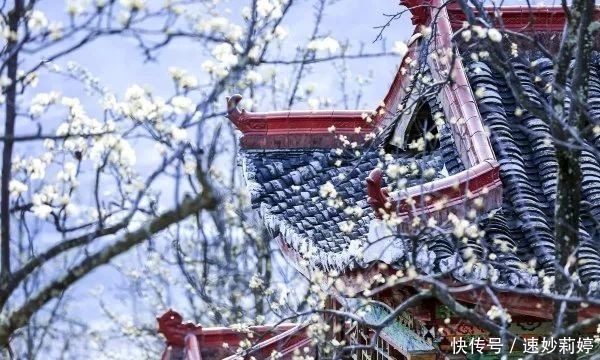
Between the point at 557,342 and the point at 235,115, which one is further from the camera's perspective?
the point at 235,115

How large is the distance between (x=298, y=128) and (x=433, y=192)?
4224 mm

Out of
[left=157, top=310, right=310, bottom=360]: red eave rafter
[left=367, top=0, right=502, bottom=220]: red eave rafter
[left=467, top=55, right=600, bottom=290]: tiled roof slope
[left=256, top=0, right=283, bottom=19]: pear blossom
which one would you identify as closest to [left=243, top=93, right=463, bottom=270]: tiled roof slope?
[left=367, top=0, right=502, bottom=220]: red eave rafter

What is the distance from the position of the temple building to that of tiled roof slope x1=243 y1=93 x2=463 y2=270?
18 mm

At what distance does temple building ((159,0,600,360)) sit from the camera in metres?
6.85

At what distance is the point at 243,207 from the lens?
19609 millimetres

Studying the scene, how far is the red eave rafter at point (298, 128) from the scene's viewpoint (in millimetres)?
11281

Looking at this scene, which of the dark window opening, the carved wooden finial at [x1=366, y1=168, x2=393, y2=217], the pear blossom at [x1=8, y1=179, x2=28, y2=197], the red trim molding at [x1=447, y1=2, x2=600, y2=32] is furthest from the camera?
the red trim molding at [x1=447, y1=2, x2=600, y2=32]

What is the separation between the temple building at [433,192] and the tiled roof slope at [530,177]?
15 millimetres

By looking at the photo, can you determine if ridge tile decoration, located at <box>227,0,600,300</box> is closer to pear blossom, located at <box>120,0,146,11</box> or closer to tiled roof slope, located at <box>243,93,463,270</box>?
tiled roof slope, located at <box>243,93,463,270</box>

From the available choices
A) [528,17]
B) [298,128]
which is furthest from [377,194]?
[298,128]

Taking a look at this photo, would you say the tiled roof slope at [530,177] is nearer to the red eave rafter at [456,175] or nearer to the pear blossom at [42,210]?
the red eave rafter at [456,175]

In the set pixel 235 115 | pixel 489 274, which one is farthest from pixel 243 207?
pixel 489 274

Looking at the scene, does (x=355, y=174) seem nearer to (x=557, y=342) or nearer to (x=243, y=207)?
(x=557, y=342)

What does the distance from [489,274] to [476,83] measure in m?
3.27
